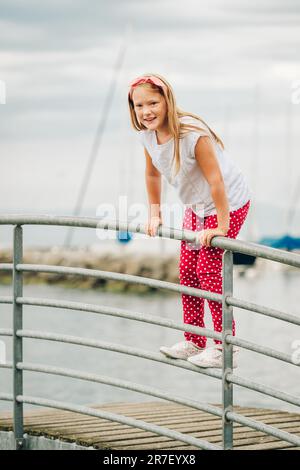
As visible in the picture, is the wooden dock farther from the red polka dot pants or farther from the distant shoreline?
the distant shoreline

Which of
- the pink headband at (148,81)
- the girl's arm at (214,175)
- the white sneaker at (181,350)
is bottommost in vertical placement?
the white sneaker at (181,350)

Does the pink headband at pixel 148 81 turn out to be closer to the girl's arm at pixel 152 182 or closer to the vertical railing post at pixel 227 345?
the girl's arm at pixel 152 182

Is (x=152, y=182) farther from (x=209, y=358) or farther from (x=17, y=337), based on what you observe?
(x=17, y=337)

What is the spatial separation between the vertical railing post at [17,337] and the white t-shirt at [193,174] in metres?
0.77

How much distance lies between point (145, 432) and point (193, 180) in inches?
47.4

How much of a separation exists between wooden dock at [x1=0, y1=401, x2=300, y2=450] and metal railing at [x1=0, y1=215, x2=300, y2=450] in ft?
0.42

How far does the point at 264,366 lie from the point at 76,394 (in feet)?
23.6

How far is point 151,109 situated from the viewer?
485 centimetres

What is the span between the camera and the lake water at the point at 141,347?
21000 mm

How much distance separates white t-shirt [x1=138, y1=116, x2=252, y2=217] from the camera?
15.9ft

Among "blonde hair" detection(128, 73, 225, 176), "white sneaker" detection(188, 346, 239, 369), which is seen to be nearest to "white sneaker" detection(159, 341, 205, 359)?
"white sneaker" detection(188, 346, 239, 369)

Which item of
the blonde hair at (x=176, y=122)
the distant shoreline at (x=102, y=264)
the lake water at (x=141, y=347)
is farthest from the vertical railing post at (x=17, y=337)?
the distant shoreline at (x=102, y=264)

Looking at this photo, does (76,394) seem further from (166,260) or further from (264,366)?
(166,260)

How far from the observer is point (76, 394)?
20.5 metres
